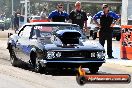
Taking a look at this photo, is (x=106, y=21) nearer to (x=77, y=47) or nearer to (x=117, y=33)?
(x=77, y=47)

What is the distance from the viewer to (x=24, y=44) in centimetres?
1278

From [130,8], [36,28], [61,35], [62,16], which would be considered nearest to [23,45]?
[36,28]

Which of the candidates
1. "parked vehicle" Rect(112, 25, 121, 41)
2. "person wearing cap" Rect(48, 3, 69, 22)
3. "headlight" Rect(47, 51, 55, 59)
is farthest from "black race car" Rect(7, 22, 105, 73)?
"parked vehicle" Rect(112, 25, 121, 41)

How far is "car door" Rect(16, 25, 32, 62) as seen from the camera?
41.2 ft

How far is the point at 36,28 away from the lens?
12.8m

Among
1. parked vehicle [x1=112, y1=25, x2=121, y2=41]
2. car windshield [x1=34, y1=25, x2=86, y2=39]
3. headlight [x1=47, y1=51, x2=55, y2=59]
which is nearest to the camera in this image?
headlight [x1=47, y1=51, x2=55, y2=59]

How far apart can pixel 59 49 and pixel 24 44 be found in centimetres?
168

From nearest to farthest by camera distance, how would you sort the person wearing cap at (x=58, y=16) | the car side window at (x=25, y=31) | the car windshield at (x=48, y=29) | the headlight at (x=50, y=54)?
the headlight at (x=50, y=54), the car windshield at (x=48, y=29), the car side window at (x=25, y=31), the person wearing cap at (x=58, y=16)

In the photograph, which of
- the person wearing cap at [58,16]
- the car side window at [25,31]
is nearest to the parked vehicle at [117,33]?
the person wearing cap at [58,16]

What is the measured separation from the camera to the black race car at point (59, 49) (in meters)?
11.4

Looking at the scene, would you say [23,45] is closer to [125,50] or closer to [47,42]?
[47,42]

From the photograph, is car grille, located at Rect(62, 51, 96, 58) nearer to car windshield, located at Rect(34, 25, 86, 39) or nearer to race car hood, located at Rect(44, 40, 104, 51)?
race car hood, located at Rect(44, 40, 104, 51)

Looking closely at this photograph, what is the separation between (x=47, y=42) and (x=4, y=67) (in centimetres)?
213

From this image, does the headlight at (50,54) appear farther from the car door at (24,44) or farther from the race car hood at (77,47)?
the car door at (24,44)
